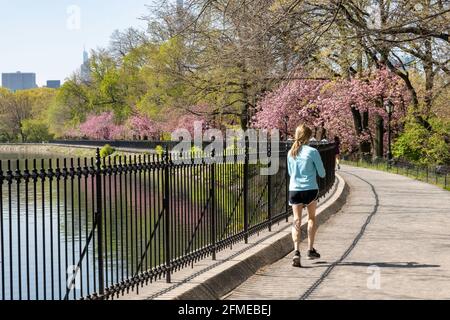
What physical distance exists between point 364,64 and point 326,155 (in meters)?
25.7

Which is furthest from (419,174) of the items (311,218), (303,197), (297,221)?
(303,197)

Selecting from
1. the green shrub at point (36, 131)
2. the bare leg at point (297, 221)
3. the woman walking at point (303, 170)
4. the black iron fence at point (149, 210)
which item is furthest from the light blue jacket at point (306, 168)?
the green shrub at point (36, 131)

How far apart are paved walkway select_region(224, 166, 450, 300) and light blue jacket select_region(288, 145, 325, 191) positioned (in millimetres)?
1220

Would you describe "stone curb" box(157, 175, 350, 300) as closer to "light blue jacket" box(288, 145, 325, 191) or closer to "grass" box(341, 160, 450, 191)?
"light blue jacket" box(288, 145, 325, 191)

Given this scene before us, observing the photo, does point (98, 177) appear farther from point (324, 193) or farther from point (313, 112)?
point (313, 112)

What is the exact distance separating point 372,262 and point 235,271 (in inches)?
99.6

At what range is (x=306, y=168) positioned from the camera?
1034 cm

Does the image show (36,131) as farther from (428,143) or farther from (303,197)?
(303,197)

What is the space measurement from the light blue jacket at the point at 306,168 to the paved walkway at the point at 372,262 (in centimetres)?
122

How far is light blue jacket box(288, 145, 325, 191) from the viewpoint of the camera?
1034cm

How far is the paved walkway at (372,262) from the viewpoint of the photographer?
891cm

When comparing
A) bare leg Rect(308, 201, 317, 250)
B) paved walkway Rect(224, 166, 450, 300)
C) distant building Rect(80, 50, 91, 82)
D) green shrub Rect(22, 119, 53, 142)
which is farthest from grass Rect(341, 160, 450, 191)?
green shrub Rect(22, 119, 53, 142)
